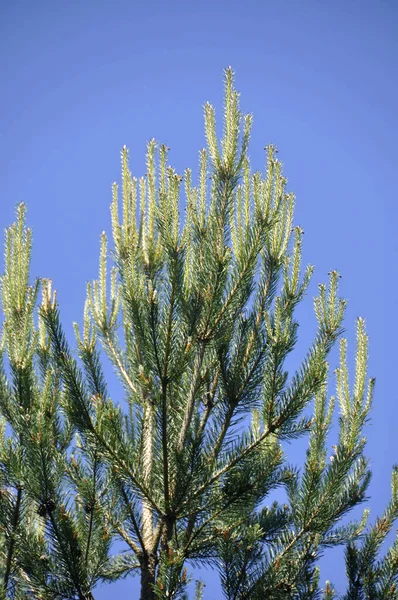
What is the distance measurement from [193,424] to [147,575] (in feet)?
3.15

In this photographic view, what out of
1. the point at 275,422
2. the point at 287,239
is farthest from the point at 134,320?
the point at 287,239

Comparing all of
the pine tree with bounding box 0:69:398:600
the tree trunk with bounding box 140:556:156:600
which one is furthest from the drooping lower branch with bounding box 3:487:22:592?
the tree trunk with bounding box 140:556:156:600

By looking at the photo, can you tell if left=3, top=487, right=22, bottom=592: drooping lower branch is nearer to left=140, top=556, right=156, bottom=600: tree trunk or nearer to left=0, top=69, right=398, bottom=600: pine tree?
left=0, top=69, right=398, bottom=600: pine tree

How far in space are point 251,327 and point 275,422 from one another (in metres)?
0.73

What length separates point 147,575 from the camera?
13.4ft

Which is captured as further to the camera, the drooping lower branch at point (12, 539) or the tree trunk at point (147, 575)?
the tree trunk at point (147, 575)

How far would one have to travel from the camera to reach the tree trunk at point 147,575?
3.99m

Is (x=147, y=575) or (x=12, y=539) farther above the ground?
(x=12, y=539)

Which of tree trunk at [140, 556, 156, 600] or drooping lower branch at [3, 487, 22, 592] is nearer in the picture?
drooping lower branch at [3, 487, 22, 592]

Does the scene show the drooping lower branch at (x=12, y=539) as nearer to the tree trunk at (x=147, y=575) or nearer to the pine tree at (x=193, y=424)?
the pine tree at (x=193, y=424)

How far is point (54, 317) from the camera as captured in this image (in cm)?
402

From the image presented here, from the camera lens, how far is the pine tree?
12.8 feet

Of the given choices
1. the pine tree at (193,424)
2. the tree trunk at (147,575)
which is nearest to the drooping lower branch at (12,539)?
the pine tree at (193,424)

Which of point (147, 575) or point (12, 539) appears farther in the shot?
point (147, 575)
